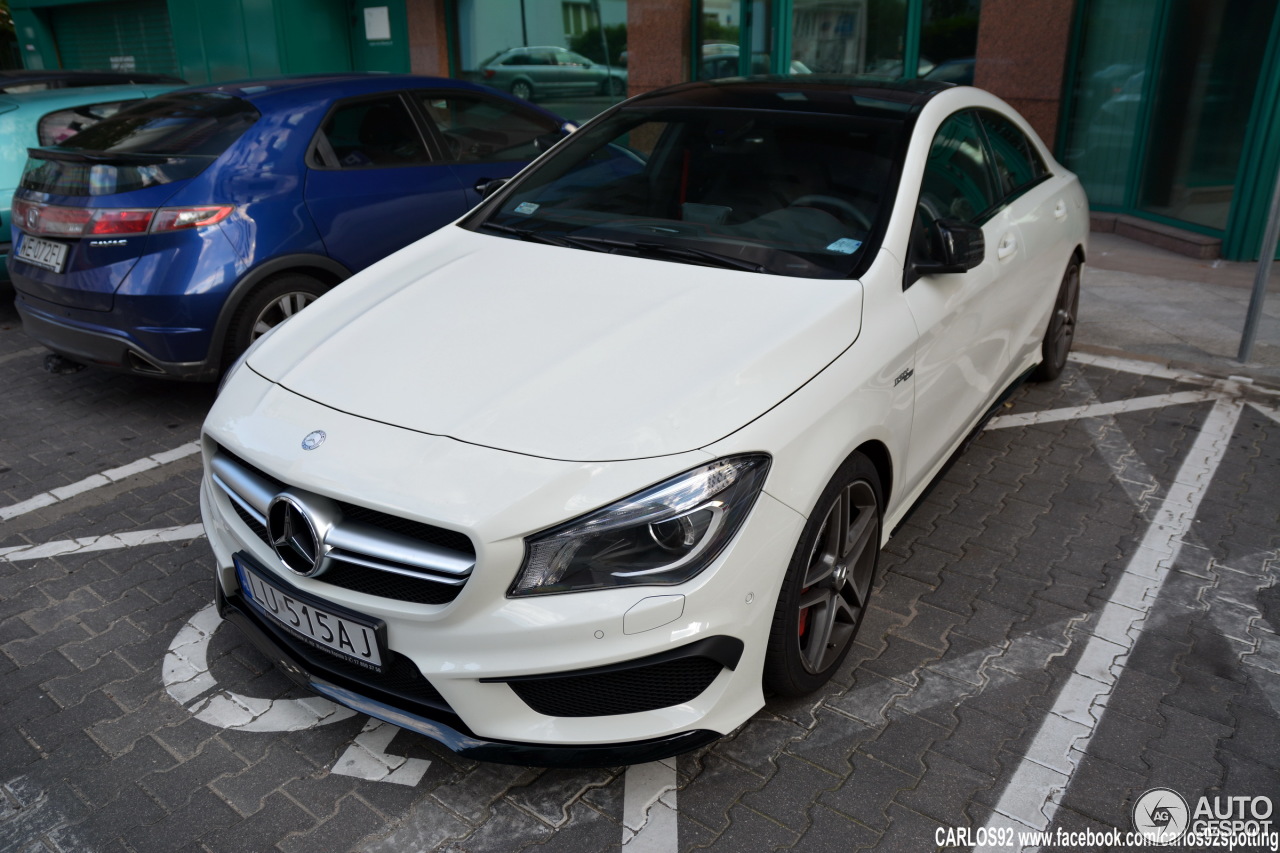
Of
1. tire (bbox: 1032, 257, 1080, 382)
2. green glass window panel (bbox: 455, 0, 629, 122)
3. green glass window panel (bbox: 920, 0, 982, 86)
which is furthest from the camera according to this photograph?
green glass window panel (bbox: 455, 0, 629, 122)

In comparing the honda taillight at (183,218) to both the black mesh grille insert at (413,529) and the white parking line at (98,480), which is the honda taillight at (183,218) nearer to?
the white parking line at (98,480)

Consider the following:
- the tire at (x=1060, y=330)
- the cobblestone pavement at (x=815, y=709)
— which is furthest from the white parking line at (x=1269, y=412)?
the tire at (x=1060, y=330)

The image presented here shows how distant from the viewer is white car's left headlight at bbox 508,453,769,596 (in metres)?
2.24

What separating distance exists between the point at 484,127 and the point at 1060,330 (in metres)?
3.49

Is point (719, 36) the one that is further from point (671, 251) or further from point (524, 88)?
point (671, 251)

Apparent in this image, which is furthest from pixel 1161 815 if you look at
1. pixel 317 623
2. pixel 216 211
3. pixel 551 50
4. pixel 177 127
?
pixel 551 50

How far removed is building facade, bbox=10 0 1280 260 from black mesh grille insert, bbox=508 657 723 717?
7.24 m

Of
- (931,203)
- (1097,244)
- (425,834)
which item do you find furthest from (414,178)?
(1097,244)

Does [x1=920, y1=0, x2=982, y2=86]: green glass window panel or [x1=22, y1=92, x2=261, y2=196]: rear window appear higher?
[x1=920, y1=0, x2=982, y2=86]: green glass window panel

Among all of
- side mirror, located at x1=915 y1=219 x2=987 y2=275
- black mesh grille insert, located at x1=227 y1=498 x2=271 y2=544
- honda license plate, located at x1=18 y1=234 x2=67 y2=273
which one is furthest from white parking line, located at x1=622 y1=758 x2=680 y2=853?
honda license plate, located at x1=18 y1=234 x2=67 y2=273

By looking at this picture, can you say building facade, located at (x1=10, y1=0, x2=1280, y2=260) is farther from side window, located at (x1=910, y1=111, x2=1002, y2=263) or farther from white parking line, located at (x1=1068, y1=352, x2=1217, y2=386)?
side window, located at (x1=910, y1=111, x2=1002, y2=263)

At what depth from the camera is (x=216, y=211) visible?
4695 mm

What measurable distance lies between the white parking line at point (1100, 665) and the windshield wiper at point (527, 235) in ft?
7.06

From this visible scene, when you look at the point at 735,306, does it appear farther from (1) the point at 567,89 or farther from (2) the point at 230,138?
(1) the point at 567,89
